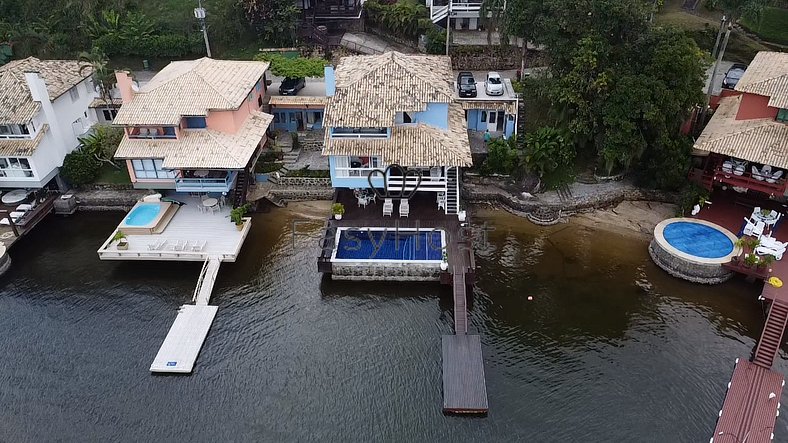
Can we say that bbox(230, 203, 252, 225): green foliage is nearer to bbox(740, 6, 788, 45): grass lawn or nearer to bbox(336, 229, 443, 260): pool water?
bbox(336, 229, 443, 260): pool water

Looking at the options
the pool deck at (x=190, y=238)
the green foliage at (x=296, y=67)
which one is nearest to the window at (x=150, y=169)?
the pool deck at (x=190, y=238)

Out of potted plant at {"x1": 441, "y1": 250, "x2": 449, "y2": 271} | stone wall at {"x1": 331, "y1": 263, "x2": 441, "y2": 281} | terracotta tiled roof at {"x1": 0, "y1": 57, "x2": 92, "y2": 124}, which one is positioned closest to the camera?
potted plant at {"x1": 441, "y1": 250, "x2": 449, "y2": 271}

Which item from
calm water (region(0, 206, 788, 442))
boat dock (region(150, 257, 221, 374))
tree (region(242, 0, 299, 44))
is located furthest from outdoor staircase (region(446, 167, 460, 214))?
tree (region(242, 0, 299, 44))

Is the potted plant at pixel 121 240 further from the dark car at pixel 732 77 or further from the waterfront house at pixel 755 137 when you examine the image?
the dark car at pixel 732 77

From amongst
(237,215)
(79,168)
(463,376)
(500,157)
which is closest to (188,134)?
(237,215)

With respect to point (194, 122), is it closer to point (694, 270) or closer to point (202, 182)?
point (202, 182)
